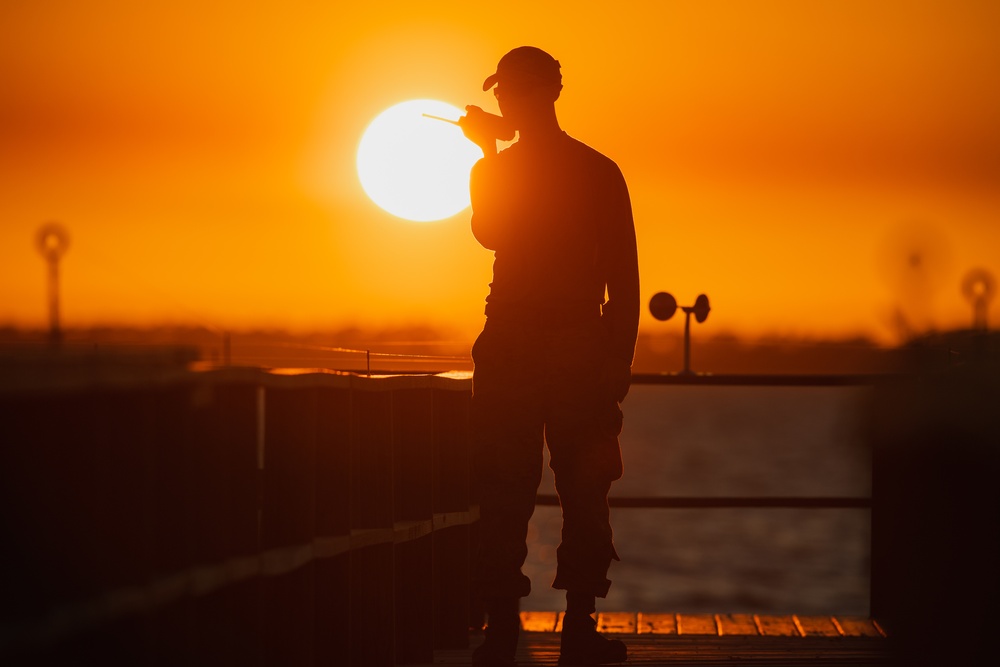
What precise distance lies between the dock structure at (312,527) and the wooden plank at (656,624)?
0.09ft

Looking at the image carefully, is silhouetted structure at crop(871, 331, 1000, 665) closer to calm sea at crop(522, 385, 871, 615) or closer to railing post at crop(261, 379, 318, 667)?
calm sea at crop(522, 385, 871, 615)

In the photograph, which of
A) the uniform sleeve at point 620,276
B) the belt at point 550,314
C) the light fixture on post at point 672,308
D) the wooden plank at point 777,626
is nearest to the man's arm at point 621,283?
the uniform sleeve at point 620,276

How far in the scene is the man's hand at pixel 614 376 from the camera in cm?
521

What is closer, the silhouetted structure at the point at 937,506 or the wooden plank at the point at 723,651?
the wooden plank at the point at 723,651

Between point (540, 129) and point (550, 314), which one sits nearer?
point (550, 314)

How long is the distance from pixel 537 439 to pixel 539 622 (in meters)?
1.77

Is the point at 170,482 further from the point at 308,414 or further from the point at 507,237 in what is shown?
the point at 507,237

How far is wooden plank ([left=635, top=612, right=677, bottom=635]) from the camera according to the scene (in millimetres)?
6570

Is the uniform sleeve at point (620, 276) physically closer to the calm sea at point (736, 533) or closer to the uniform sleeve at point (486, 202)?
the uniform sleeve at point (486, 202)

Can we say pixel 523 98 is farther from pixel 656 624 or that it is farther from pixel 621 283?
pixel 656 624

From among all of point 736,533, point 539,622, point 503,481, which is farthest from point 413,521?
point 736,533

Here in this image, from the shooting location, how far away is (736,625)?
6652 mm

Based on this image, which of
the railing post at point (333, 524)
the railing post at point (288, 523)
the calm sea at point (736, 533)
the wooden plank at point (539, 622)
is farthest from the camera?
the calm sea at point (736, 533)

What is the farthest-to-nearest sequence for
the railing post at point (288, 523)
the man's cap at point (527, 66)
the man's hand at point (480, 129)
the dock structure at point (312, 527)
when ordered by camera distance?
the man's hand at point (480, 129)
the man's cap at point (527, 66)
the railing post at point (288, 523)
the dock structure at point (312, 527)
